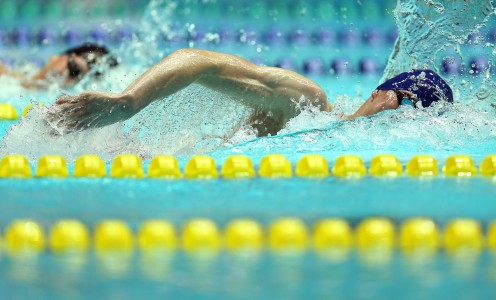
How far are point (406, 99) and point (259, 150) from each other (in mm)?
763

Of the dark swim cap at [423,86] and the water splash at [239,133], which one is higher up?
the dark swim cap at [423,86]

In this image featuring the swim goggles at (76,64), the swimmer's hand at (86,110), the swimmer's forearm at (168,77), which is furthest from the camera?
the swim goggles at (76,64)

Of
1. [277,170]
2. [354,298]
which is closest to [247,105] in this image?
[277,170]

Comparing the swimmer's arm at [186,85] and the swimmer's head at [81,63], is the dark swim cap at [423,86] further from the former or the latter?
the swimmer's head at [81,63]

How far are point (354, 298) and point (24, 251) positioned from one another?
0.86 m

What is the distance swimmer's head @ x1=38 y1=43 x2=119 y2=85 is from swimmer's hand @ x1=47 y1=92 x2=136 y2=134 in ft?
10.6

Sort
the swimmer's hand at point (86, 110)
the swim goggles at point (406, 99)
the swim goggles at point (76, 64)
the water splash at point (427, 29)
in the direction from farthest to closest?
the swim goggles at point (76, 64) → the water splash at point (427, 29) → the swim goggles at point (406, 99) → the swimmer's hand at point (86, 110)

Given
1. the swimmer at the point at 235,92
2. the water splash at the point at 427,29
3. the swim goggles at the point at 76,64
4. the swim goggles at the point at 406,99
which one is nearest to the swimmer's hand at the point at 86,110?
the swimmer at the point at 235,92

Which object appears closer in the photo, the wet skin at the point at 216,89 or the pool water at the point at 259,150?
the pool water at the point at 259,150

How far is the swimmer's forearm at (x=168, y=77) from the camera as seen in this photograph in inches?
138

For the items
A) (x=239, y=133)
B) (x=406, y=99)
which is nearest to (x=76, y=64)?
(x=239, y=133)

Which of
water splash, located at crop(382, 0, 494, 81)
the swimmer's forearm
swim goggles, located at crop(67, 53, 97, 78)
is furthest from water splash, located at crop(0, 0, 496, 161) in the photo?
swim goggles, located at crop(67, 53, 97, 78)

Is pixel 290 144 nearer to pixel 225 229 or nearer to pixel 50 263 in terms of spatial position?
pixel 225 229

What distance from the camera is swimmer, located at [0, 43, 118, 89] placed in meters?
6.57
